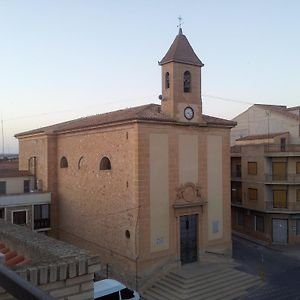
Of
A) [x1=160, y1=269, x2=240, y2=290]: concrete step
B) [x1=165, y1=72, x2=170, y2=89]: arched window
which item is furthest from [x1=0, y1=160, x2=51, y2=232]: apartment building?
[x1=165, y1=72, x2=170, y2=89]: arched window

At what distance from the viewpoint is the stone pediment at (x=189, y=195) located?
75.6 feet

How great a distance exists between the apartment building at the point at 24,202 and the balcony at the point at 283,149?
18055 mm

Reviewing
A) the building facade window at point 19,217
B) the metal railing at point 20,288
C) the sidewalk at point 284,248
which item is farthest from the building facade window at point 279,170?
the metal railing at point 20,288

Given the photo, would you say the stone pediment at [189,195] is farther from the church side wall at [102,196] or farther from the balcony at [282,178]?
the balcony at [282,178]

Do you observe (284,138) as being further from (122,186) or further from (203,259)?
(122,186)

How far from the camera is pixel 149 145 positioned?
21844mm

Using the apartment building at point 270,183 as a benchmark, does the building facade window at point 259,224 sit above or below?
below

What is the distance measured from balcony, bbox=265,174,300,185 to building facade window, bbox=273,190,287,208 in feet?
3.07

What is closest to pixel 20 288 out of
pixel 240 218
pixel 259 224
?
pixel 259 224

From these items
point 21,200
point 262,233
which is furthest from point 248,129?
point 21,200

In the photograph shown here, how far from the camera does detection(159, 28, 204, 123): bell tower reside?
23406 mm

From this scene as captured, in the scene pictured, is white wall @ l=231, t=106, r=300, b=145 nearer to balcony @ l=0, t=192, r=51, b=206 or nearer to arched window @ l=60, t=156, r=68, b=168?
arched window @ l=60, t=156, r=68, b=168

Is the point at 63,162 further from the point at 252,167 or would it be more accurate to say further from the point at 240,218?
the point at 240,218

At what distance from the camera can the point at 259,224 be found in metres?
32.8
